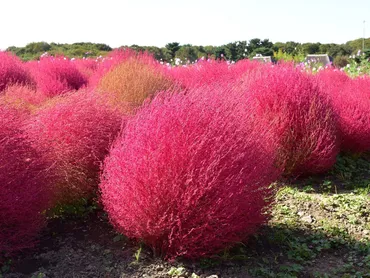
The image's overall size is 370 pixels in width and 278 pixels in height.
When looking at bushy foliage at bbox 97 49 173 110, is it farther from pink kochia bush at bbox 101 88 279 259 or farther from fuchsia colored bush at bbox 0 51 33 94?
pink kochia bush at bbox 101 88 279 259

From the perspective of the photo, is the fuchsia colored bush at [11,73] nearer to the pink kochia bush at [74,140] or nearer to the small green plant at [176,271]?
the pink kochia bush at [74,140]

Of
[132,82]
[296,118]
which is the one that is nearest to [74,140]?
[132,82]

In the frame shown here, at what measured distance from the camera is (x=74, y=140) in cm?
352

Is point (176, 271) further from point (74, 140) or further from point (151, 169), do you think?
point (74, 140)

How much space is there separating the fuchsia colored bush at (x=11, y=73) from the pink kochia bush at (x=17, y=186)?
11.5ft

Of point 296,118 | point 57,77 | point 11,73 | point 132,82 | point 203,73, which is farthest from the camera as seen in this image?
point 203,73

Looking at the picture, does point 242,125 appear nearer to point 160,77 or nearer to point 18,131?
point 18,131

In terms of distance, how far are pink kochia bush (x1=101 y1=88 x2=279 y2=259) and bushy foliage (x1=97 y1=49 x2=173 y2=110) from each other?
7.14 ft

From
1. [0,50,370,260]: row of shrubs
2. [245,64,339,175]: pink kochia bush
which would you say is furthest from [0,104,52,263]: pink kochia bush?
[245,64,339,175]: pink kochia bush

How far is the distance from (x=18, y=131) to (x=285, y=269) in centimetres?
192

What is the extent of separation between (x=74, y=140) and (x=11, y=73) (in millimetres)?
3589

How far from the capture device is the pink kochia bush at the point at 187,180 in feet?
9.02

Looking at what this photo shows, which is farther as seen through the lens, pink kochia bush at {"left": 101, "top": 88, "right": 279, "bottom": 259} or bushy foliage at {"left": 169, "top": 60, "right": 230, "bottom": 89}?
bushy foliage at {"left": 169, "top": 60, "right": 230, "bottom": 89}

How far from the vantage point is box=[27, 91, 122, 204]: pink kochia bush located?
11.2 feet
